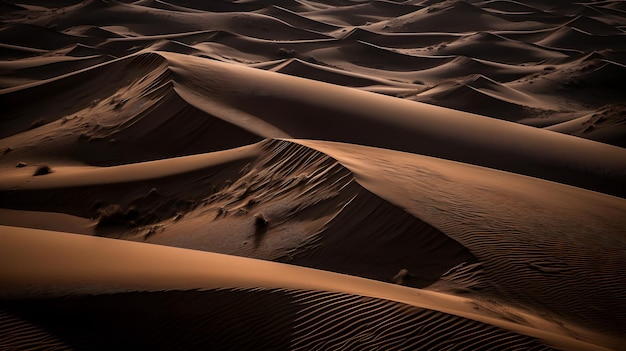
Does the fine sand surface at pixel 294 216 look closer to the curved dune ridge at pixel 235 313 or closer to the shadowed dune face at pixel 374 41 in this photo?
the curved dune ridge at pixel 235 313

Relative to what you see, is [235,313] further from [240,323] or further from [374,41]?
[374,41]

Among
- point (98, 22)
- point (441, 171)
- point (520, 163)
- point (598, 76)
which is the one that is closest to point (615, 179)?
point (520, 163)

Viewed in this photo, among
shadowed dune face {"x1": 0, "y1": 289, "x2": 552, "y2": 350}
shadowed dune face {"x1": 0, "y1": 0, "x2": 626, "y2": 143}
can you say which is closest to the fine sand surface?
shadowed dune face {"x1": 0, "y1": 289, "x2": 552, "y2": 350}

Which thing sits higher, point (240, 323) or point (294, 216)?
point (240, 323)

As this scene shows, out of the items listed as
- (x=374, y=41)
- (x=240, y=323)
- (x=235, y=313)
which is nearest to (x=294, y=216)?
(x=235, y=313)

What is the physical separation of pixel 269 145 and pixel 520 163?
719 cm

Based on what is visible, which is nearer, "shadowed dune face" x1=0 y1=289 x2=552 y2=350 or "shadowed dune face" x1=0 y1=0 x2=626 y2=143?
"shadowed dune face" x1=0 y1=289 x2=552 y2=350

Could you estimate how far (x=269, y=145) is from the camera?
12719mm

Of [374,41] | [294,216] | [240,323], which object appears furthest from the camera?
[374,41]

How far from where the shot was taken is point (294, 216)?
9.93 metres

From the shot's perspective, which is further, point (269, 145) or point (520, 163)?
point (520, 163)

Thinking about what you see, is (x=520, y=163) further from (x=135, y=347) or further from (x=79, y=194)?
(x=135, y=347)

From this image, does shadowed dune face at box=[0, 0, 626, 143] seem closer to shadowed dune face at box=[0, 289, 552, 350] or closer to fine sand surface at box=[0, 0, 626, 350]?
fine sand surface at box=[0, 0, 626, 350]

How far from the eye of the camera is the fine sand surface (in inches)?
214
